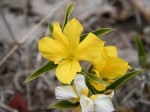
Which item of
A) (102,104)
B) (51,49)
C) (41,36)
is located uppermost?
(51,49)

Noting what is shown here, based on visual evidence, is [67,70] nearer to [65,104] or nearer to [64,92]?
[64,92]

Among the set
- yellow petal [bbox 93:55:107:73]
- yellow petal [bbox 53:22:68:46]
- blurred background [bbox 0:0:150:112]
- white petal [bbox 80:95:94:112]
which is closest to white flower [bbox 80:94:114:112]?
white petal [bbox 80:95:94:112]

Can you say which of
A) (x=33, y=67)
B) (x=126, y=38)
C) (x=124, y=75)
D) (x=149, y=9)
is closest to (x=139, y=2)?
(x=149, y=9)

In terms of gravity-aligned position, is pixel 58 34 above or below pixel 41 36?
above

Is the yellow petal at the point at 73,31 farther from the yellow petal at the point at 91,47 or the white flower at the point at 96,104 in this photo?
the white flower at the point at 96,104

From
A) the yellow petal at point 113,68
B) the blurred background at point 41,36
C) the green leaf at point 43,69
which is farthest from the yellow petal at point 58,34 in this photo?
the blurred background at point 41,36

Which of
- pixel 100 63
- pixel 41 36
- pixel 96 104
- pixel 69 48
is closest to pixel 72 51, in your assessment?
pixel 69 48

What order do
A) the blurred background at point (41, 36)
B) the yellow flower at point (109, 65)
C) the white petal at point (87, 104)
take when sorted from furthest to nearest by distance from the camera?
the blurred background at point (41, 36)
the yellow flower at point (109, 65)
the white petal at point (87, 104)

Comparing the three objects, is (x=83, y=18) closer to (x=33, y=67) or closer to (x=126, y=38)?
(x=126, y=38)
